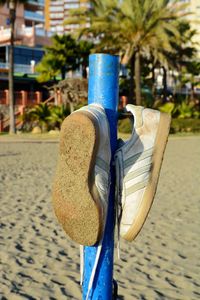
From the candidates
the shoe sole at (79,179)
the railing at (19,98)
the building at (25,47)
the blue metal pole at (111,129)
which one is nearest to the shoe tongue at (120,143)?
the blue metal pole at (111,129)

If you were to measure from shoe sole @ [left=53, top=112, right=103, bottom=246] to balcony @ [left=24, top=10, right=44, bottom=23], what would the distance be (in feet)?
212

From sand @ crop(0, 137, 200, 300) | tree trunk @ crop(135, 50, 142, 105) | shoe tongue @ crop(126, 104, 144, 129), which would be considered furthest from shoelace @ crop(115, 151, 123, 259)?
tree trunk @ crop(135, 50, 142, 105)

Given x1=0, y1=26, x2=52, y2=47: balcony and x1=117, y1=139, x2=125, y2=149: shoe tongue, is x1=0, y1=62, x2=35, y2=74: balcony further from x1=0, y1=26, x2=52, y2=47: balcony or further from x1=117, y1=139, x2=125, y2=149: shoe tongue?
x1=117, y1=139, x2=125, y2=149: shoe tongue

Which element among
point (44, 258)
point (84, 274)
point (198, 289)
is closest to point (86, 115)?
point (84, 274)

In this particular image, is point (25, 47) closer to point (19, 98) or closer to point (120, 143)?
point (19, 98)

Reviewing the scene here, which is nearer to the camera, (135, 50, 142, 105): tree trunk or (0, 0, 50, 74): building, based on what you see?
(135, 50, 142, 105): tree trunk

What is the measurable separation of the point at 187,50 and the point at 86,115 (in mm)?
38245

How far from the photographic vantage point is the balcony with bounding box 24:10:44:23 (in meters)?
63.8

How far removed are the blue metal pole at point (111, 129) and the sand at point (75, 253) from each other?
202 cm

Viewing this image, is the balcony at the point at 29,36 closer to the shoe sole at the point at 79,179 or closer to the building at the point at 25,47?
the building at the point at 25,47

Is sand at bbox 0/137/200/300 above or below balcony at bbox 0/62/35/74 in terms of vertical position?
below

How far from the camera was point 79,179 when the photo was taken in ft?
5.68

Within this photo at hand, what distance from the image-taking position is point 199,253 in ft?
17.2

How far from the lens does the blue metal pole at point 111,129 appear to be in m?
1.90
